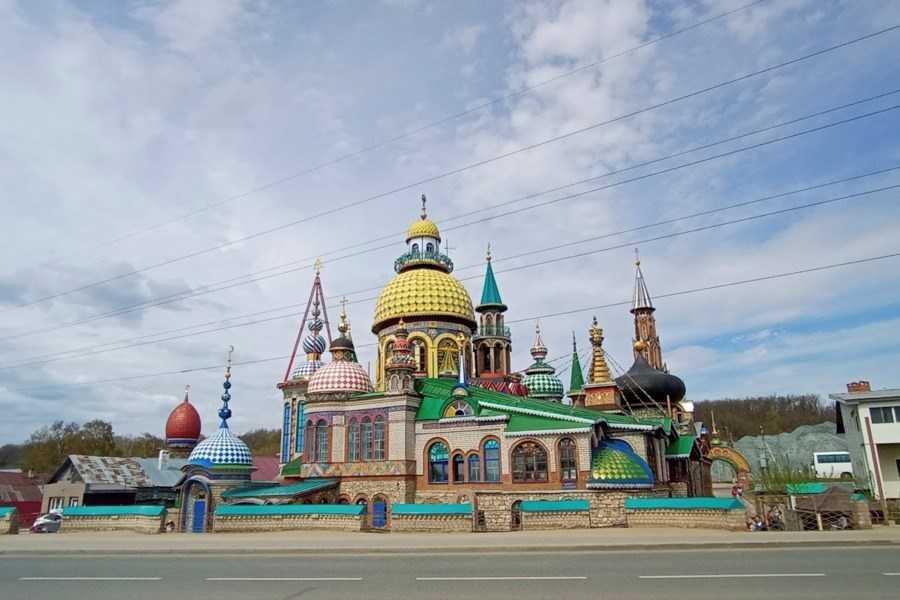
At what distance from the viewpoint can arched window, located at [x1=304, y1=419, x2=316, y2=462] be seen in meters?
30.6

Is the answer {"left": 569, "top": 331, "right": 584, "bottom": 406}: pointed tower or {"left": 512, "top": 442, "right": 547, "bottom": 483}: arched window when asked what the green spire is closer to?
{"left": 569, "top": 331, "right": 584, "bottom": 406}: pointed tower

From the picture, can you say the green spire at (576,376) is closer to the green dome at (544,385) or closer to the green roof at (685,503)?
the green dome at (544,385)

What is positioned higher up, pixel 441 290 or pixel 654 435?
pixel 441 290

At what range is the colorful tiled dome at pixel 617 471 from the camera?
25.5 meters

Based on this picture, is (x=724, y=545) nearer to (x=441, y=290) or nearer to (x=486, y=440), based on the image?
(x=486, y=440)

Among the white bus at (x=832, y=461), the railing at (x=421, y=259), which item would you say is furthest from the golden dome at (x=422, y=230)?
the white bus at (x=832, y=461)

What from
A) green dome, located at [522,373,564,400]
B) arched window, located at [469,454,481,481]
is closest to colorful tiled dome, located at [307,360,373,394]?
arched window, located at [469,454,481,481]

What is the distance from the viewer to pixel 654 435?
30.4 m

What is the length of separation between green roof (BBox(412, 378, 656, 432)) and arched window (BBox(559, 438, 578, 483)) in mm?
688

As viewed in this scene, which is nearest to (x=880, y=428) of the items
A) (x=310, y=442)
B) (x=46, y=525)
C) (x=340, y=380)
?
(x=340, y=380)

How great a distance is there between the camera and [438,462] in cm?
2933

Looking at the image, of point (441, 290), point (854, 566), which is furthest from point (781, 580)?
point (441, 290)

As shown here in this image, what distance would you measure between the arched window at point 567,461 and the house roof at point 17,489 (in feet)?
124

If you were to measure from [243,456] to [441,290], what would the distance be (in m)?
14.3
